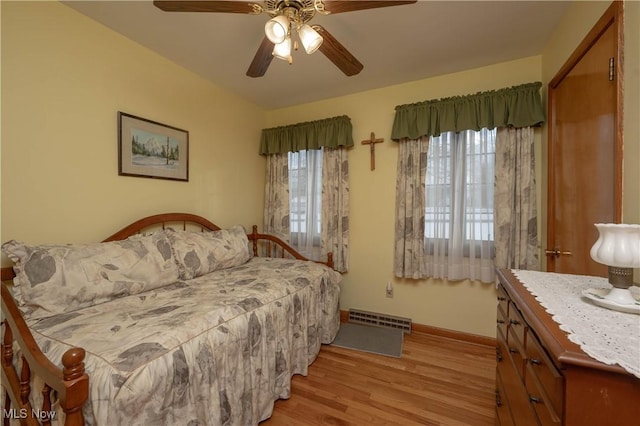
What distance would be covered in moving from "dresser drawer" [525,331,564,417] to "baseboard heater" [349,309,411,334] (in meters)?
1.84

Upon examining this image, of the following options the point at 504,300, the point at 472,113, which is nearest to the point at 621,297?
the point at 504,300

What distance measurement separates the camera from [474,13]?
1687 mm

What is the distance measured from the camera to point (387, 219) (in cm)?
269

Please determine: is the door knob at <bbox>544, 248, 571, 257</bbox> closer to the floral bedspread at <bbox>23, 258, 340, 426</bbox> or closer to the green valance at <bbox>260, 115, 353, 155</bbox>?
the floral bedspread at <bbox>23, 258, 340, 426</bbox>

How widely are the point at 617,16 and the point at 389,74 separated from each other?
151 cm

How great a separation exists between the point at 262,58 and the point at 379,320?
2.52 metres

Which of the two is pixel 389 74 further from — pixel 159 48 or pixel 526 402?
pixel 526 402

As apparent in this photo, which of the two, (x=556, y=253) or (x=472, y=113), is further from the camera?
(x=472, y=113)

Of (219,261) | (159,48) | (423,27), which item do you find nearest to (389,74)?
(423,27)

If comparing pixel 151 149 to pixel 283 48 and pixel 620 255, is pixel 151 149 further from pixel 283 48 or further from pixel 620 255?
pixel 620 255

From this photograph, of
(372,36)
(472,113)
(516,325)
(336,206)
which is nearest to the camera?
(516,325)

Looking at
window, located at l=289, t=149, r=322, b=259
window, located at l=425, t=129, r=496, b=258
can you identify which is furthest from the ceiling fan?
window, located at l=289, t=149, r=322, b=259

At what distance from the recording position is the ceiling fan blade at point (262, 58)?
1.47m

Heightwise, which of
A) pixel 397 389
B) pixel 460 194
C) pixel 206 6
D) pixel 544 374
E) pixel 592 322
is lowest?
pixel 397 389
